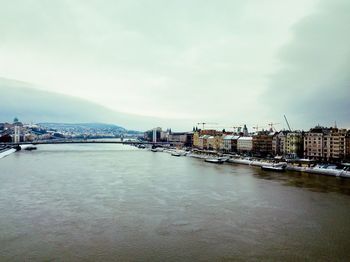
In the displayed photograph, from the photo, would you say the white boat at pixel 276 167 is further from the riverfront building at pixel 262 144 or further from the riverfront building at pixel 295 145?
the riverfront building at pixel 262 144

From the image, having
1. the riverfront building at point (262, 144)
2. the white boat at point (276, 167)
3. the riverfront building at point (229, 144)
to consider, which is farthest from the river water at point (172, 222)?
the riverfront building at point (229, 144)

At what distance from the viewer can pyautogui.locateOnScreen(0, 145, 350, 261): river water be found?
20.2 feet

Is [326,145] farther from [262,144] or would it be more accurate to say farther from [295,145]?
[262,144]

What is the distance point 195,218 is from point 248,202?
2739 mm

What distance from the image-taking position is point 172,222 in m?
8.09

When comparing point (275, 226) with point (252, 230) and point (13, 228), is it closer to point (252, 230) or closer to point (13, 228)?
point (252, 230)

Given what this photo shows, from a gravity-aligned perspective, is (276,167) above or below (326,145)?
below

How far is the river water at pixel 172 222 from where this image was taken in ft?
20.2

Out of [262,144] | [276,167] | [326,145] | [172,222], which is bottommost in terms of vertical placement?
[172,222]

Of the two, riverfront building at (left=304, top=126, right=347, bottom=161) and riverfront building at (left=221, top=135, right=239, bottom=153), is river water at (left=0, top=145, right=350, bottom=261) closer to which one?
riverfront building at (left=304, top=126, right=347, bottom=161)

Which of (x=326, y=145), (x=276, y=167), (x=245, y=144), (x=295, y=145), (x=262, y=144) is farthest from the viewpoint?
(x=245, y=144)

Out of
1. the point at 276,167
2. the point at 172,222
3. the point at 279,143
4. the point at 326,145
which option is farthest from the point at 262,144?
the point at 172,222

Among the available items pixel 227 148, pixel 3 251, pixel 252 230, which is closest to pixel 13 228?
pixel 3 251

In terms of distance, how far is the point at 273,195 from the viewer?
1180 cm
